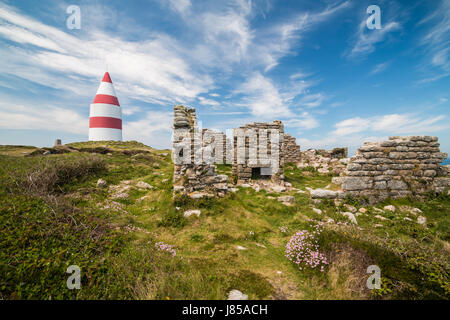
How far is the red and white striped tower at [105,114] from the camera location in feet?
77.9

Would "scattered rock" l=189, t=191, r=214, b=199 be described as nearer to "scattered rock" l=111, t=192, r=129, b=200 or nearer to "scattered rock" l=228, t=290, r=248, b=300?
"scattered rock" l=111, t=192, r=129, b=200

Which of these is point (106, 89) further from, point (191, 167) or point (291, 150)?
point (291, 150)

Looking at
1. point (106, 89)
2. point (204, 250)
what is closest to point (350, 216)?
point (204, 250)

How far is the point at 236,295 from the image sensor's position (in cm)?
283

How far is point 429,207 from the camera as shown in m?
6.61

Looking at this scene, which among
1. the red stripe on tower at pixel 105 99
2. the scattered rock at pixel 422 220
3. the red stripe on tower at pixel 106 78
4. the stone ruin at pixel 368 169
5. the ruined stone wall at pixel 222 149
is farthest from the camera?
the red stripe on tower at pixel 106 78

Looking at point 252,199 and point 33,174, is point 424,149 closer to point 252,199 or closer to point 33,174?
point 252,199

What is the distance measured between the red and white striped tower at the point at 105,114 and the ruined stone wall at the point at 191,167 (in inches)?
893

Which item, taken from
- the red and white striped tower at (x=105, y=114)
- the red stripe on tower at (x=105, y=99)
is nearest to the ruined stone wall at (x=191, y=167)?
the red and white striped tower at (x=105, y=114)

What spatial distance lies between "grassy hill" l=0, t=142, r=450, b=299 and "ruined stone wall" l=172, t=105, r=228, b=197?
58cm

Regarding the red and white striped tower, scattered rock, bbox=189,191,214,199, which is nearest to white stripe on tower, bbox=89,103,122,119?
the red and white striped tower

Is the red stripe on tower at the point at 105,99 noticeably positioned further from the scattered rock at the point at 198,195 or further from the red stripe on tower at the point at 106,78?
the scattered rock at the point at 198,195

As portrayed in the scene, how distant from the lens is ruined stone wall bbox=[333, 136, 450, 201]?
7305 mm
